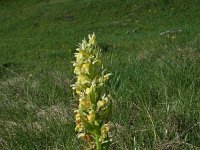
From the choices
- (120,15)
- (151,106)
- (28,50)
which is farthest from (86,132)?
(120,15)

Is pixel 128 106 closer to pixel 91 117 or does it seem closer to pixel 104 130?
pixel 104 130

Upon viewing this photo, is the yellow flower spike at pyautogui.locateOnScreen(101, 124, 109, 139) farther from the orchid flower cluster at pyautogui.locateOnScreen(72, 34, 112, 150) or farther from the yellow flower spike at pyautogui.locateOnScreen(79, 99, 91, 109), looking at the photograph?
A: the yellow flower spike at pyautogui.locateOnScreen(79, 99, 91, 109)

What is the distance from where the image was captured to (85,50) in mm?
2729

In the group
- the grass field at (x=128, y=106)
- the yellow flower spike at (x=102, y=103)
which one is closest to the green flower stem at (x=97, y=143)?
the yellow flower spike at (x=102, y=103)

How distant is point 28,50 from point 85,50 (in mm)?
21523

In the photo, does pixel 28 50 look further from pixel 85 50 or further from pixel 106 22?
pixel 85 50

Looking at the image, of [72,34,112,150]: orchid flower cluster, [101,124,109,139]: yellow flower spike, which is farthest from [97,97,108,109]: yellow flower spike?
[101,124,109,139]: yellow flower spike

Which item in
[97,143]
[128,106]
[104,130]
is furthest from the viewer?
[128,106]

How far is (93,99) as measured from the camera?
2.54 metres

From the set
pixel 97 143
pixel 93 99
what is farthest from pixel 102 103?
pixel 97 143

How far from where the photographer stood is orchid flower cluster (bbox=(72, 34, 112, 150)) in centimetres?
248

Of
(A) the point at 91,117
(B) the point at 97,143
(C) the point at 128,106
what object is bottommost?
(C) the point at 128,106

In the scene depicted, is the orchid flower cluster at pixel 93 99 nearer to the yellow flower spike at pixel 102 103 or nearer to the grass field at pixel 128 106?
the yellow flower spike at pixel 102 103

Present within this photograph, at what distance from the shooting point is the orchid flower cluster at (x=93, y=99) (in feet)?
8.13
